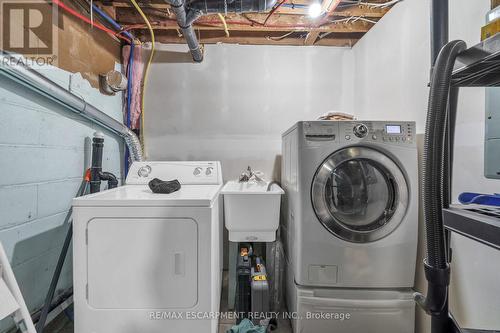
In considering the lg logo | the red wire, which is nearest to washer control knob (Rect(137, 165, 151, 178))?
the lg logo

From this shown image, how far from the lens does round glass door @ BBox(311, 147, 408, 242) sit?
139 cm

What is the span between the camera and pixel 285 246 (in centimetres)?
192

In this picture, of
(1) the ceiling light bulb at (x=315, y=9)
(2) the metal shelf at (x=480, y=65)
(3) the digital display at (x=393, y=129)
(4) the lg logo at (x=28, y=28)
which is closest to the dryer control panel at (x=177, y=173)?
(4) the lg logo at (x=28, y=28)

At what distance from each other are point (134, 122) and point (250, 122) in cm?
119

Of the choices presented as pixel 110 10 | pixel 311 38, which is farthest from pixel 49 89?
pixel 311 38

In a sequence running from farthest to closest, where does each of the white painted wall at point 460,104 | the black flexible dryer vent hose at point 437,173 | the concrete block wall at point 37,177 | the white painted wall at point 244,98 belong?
the white painted wall at point 244,98
the concrete block wall at point 37,177
the white painted wall at point 460,104
the black flexible dryer vent hose at point 437,173

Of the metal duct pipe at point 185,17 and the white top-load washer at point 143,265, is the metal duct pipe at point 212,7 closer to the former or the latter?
the metal duct pipe at point 185,17

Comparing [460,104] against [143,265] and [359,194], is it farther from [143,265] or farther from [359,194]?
[143,265]

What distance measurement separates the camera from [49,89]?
1.29 m

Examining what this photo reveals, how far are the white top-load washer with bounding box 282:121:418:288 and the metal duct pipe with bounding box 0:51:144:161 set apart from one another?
1450 millimetres

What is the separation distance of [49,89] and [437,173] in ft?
6.06

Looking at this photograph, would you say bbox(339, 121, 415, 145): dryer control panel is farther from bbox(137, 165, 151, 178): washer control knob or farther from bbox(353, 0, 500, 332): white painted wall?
bbox(137, 165, 151, 178): washer control knob

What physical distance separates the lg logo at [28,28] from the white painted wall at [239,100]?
95 centimetres

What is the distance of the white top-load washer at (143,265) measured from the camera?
117cm
